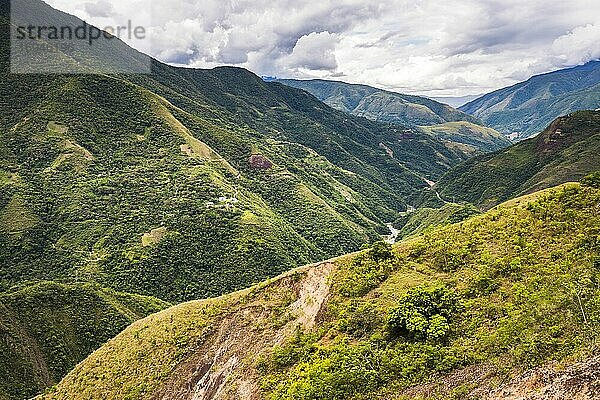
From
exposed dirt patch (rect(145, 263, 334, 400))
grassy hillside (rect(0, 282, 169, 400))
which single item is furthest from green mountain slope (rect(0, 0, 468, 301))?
exposed dirt patch (rect(145, 263, 334, 400))

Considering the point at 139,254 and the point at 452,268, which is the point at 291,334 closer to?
the point at 452,268

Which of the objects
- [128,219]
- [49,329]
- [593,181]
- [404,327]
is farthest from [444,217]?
[404,327]

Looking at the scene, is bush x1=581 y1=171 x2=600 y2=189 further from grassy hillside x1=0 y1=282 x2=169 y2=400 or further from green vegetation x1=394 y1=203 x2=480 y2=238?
grassy hillside x1=0 y1=282 x2=169 y2=400

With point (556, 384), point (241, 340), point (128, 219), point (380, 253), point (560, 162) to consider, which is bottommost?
point (128, 219)

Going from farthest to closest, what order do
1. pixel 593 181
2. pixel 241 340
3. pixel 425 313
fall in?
pixel 241 340, pixel 593 181, pixel 425 313

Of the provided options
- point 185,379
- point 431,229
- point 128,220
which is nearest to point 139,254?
point 128,220

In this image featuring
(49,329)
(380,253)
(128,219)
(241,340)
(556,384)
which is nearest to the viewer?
(556,384)

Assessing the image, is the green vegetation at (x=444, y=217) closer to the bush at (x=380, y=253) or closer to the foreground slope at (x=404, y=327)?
the bush at (x=380, y=253)

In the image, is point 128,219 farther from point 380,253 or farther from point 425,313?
point 425,313

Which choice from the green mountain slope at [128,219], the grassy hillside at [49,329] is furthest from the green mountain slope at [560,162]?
the grassy hillside at [49,329]
